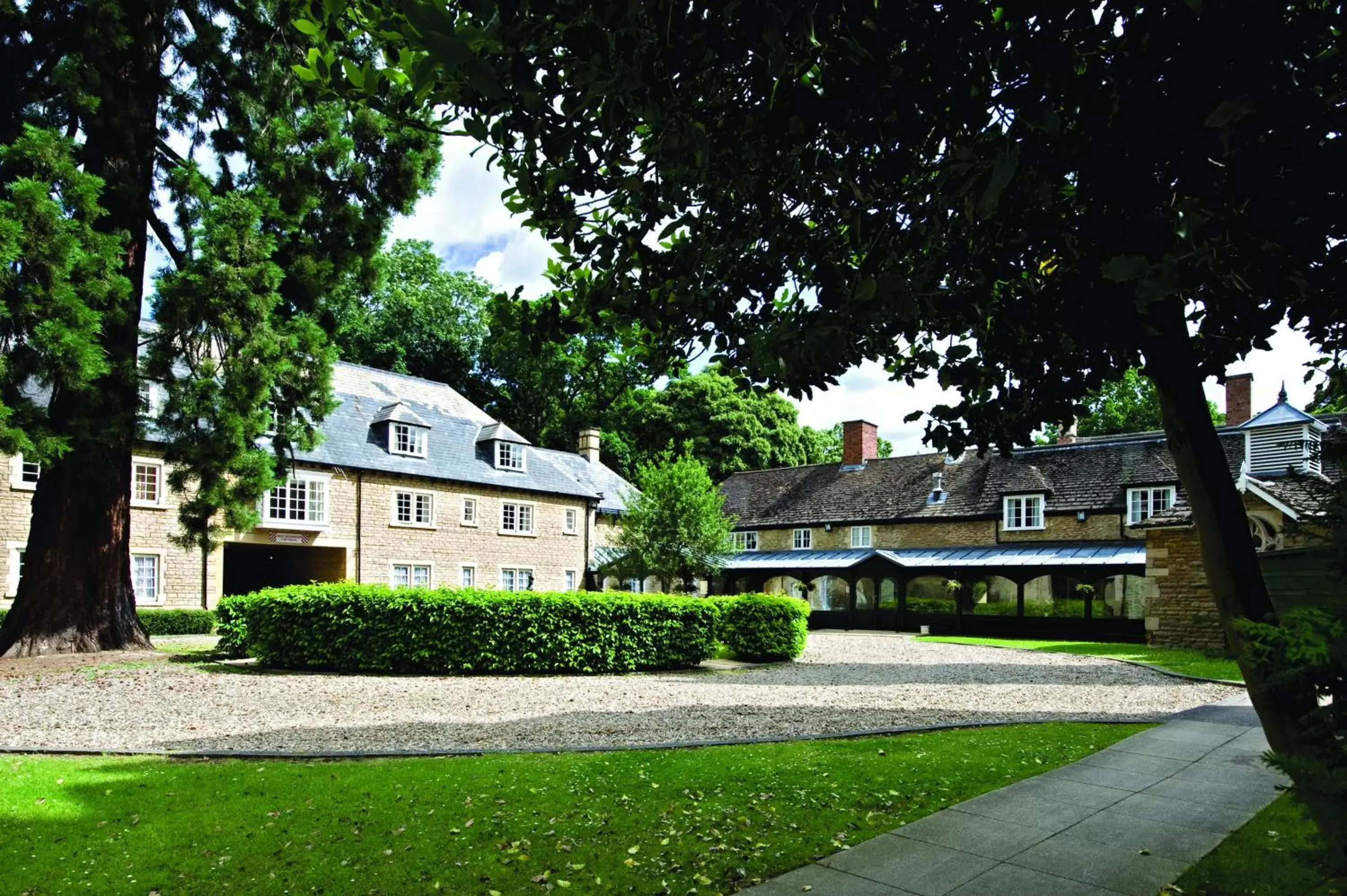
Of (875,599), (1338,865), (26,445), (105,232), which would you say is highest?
(105,232)

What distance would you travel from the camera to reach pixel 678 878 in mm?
4879

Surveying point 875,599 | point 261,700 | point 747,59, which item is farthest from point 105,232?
point 875,599

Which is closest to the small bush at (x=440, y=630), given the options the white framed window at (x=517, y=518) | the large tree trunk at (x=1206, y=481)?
the large tree trunk at (x=1206, y=481)

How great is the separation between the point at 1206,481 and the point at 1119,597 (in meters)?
27.1

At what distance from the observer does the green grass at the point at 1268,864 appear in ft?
7.40

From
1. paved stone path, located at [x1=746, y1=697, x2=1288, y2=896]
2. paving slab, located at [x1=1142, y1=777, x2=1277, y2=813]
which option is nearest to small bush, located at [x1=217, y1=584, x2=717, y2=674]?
paved stone path, located at [x1=746, y1=697, x2=1288, y2=896]

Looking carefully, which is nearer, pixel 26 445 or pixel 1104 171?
pixel 1104 171

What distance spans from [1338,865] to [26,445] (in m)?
16.4

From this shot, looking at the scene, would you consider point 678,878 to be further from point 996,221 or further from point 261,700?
point 261,700

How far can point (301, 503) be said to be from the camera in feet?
94.5

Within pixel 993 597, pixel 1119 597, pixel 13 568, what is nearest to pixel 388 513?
pixel 13 568

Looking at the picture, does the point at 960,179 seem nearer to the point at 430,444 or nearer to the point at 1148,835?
the point at 1148,835

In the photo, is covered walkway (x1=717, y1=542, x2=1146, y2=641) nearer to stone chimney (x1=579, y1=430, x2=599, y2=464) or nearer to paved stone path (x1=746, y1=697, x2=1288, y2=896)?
stone chimney (x1=579, y1=430, x2=599, y2=464)

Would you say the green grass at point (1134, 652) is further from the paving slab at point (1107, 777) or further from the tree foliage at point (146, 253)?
the tree foliage at point (146, 253)
